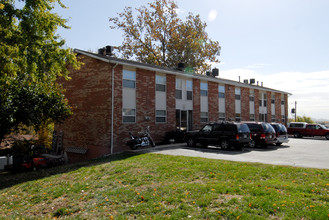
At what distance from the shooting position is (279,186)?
21.8 feet

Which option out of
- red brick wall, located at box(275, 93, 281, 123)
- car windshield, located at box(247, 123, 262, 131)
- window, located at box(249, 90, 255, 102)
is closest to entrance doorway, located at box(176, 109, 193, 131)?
car windshield, located at box(247, 123, 262, 131)

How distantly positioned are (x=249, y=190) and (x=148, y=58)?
30.5m

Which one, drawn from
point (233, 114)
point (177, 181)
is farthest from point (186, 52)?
point (177, 181)

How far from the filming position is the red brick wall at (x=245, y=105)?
2809 centimetres

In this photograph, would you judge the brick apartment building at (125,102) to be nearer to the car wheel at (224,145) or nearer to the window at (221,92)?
the window at (221,92)

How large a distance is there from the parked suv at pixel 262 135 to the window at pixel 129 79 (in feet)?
28.0

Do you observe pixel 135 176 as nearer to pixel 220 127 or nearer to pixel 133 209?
pixel 133 209

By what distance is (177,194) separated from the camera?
667cm

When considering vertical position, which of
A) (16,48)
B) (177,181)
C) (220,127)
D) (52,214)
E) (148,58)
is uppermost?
(148,58)

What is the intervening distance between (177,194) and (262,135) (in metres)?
11.8

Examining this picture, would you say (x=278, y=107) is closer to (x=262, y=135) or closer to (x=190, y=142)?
(x=262, y=135)

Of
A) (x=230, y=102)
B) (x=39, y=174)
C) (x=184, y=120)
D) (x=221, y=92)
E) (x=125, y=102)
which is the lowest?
(x=39, y=174)

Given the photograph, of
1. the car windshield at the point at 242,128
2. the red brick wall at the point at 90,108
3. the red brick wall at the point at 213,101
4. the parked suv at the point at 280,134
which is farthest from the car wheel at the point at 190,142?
the red brick wall at the point at 213,101

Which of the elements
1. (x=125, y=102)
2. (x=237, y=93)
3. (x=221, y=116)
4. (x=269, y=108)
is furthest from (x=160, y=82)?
(x=269, y=108)
